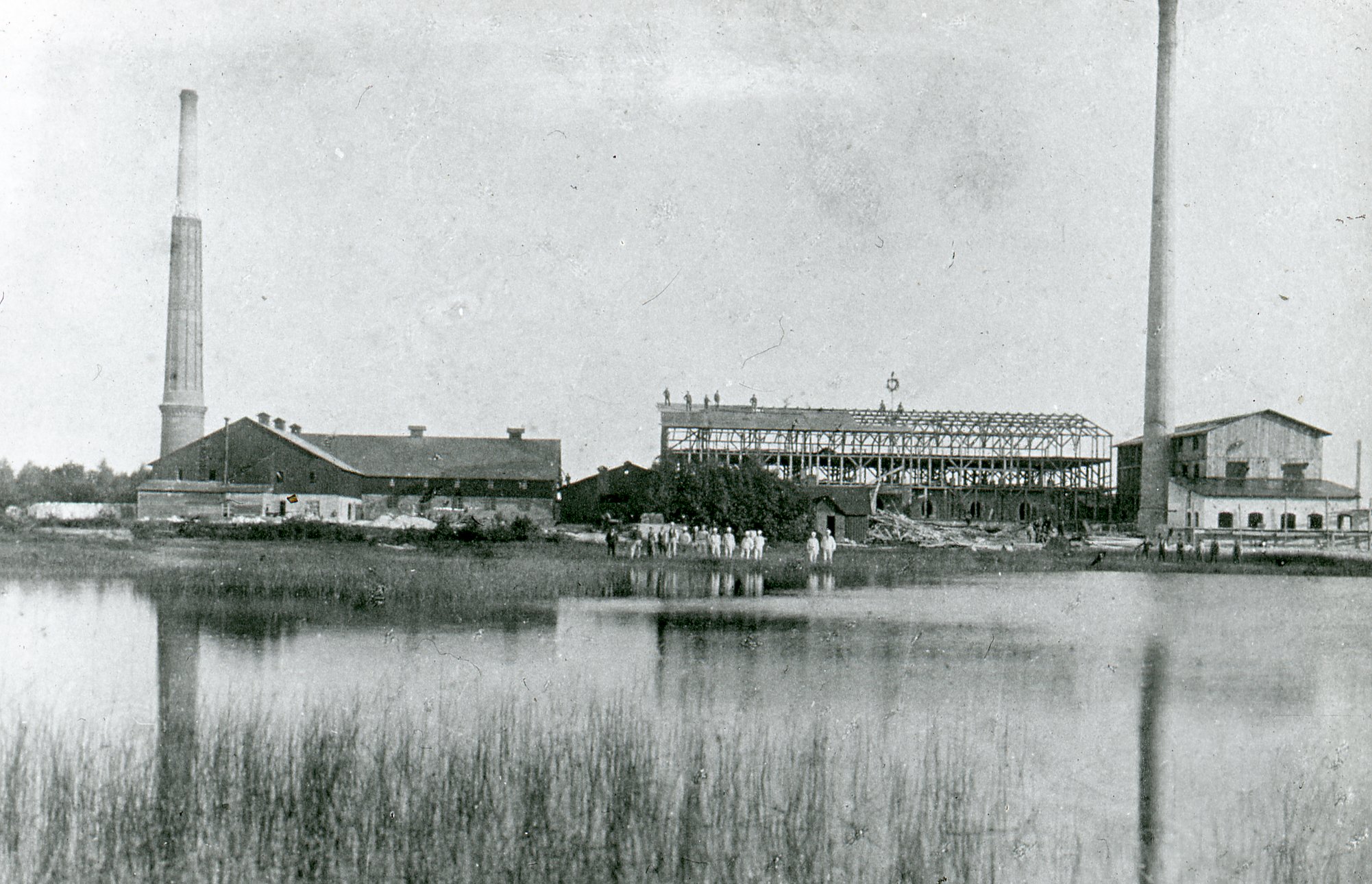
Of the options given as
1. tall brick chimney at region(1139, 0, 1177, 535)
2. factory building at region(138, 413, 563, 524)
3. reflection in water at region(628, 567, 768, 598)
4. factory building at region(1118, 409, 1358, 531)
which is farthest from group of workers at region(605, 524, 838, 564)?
factory building at region(1118, 409, 1358, 531)

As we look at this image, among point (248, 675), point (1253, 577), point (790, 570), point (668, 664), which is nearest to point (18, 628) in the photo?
point (248, 675)

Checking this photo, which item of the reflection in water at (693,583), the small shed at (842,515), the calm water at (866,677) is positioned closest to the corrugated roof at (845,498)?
the small shed at (842,515)

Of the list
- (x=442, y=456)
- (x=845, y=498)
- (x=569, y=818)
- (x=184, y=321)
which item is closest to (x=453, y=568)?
(x=569, y=818)

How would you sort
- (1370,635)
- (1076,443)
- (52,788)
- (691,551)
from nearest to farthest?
(52,788) < (1370,635) < (691,551) < (1076,443)

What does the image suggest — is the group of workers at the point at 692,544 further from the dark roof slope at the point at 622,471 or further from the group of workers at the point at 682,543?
the dark roof slope at the point at 622,471

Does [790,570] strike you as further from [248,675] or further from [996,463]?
[996,463]

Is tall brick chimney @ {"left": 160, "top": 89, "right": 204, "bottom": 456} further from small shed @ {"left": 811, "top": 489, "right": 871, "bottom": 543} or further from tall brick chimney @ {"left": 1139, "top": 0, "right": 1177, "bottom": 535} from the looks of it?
tall brick chimney @ {"left": 1139, "top": 0, "right": 1177, "bottom": 535}

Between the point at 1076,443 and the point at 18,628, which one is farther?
the point at 1076,443
